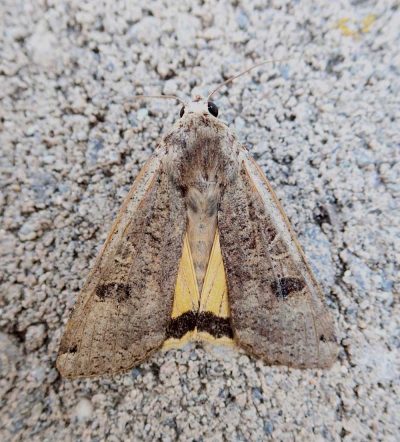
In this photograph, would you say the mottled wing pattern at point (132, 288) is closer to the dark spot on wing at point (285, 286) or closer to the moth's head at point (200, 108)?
the moth's head at point (200, 108)

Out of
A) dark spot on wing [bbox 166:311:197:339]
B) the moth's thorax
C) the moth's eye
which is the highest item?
the moth's eye


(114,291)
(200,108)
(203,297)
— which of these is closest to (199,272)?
(203,297)

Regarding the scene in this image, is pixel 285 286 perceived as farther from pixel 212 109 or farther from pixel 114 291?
pixel 212 109

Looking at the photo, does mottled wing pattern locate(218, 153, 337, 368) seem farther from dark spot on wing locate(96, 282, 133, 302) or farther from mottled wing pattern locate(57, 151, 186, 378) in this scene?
dark spot on wing locate(96, 282, 133, 302)

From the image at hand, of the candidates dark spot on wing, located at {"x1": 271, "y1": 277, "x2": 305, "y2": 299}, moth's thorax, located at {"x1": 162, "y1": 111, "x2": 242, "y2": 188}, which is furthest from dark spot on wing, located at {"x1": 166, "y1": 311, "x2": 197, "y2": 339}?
moth's thorax, located at {"x1": 162, "y1": 111, "x2": 242, "y2": 188}

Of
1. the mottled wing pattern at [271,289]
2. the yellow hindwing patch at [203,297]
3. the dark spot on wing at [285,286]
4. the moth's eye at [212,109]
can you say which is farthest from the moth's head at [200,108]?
the dark spot on wing at [285,286]

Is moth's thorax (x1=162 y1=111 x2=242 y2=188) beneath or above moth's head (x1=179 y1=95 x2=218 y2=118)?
beneath

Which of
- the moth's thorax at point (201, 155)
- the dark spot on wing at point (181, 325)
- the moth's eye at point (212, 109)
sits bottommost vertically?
the dark spot on wing at point (181, 325)
